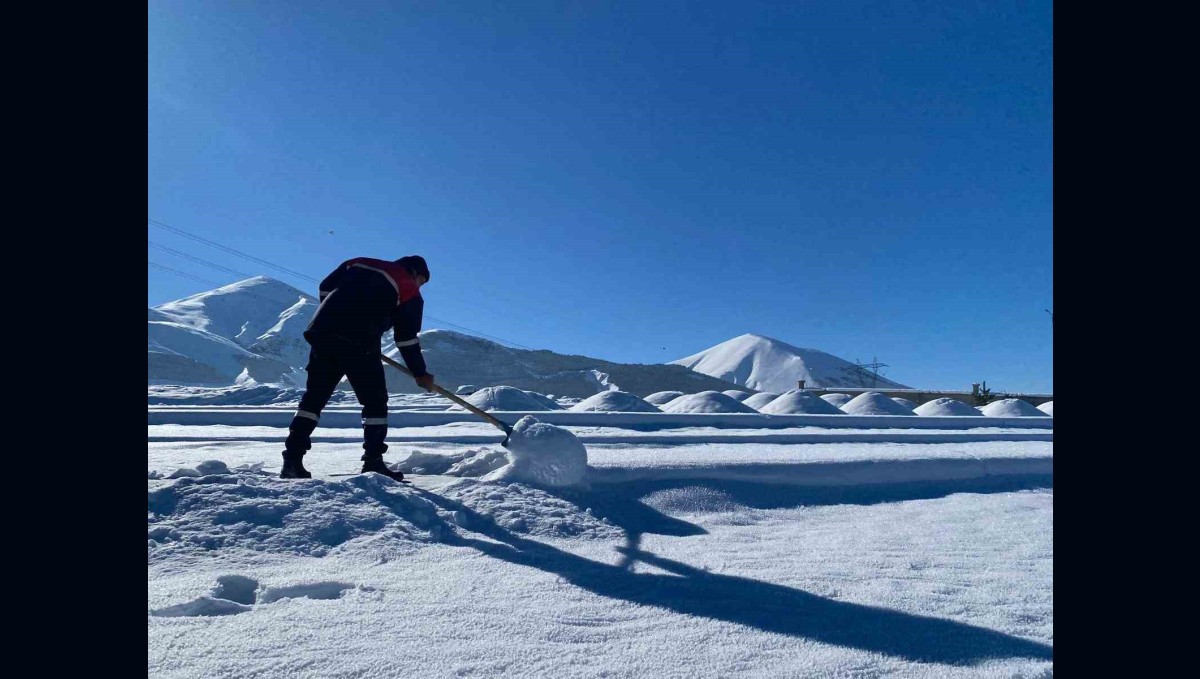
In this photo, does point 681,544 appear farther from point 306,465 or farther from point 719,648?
point 306,465

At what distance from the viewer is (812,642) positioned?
1346mm

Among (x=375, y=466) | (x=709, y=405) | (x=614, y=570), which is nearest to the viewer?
(x=614, y=570)

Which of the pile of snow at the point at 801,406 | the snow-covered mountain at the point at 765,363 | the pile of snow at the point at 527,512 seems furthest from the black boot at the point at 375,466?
the snow-covered mountain at the point at 765,363

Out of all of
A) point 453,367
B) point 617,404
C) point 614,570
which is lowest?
point 614,570

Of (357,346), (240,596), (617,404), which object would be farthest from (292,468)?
(617,404)

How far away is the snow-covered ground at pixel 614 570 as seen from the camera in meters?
1.26

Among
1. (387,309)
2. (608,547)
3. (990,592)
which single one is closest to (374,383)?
(387,309)

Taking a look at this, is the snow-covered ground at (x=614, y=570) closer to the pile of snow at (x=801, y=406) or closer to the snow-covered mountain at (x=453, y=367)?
the pile of snow at (x=801, y=406)

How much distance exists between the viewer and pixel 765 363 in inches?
3760

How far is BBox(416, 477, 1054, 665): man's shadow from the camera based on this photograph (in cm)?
133

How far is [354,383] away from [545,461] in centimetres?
102

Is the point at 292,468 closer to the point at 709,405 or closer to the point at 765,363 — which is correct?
the point at 709,405
